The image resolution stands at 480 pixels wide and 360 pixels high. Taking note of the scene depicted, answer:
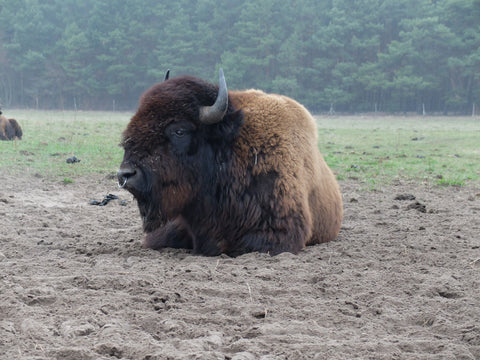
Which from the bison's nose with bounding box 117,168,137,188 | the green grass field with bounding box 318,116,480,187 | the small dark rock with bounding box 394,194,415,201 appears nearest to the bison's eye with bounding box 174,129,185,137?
the bison's nose with bounding box 117,168,137,188

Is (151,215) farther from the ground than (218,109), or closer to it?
closer to it

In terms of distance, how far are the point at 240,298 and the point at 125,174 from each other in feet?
5.43

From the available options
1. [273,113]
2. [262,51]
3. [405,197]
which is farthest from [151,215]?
[262,51]

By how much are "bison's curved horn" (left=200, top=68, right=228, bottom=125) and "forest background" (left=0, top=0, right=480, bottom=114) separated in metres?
47.8

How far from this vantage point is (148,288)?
12.0 feet

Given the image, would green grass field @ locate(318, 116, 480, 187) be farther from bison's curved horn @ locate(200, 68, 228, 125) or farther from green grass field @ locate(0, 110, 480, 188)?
bison's curved horn @ locate(200, 68, 228, 125)

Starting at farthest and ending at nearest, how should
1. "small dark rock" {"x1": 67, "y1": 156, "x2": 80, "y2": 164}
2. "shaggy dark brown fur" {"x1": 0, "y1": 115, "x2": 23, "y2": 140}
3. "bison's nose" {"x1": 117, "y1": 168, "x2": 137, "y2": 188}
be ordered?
"shaggy dark brown fur" {"x1": 0, "y1": 115, "x2": 23, "y2": 140} → "small dark rock" {"x1": 67, "y1": 156, "x2": 80, "y2": 164} → "bison's nose" {"x1": 117, "y1": 168, "x2": 137, "y2": 188}

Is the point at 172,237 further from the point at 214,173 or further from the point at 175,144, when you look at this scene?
the point at 175,144

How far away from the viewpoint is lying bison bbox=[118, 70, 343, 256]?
4715mm

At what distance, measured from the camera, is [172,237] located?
5.43m

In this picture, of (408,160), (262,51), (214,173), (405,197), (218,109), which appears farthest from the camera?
(262,51)

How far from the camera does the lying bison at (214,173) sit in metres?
4.71

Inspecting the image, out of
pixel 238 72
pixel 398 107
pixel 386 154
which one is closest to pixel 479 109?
pixel 398 107

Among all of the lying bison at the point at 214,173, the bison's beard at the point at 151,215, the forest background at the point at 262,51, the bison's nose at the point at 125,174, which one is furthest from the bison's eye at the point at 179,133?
the forest background at the point at 262,51
